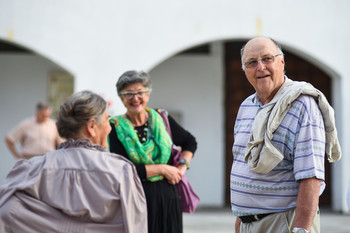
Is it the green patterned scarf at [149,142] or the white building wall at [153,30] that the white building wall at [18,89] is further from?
the green patterned scarf at [149,142]

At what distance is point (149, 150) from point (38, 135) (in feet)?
15.7

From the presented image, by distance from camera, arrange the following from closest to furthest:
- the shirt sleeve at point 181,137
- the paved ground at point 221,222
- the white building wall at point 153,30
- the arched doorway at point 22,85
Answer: the shirt sleeve at point 181,137 < the paved ground at point 221,222 < the white building wall at point 153,30 < the arched doorway at point 22,85

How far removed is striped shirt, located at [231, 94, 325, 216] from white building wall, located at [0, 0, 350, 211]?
6062mm

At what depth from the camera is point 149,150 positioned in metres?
3.89

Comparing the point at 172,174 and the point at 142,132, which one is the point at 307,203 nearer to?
the point at 172,174

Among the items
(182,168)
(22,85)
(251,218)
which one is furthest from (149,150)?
(22,85)

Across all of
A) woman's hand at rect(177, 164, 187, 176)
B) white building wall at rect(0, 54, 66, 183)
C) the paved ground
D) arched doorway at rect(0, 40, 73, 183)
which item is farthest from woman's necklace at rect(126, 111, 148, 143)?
white building wall at rect(0, 54, 66, 183)

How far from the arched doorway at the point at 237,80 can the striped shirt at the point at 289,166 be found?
783 centimetres

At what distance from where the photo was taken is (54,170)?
2535mm

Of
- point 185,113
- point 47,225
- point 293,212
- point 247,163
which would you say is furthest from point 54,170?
point 185,113

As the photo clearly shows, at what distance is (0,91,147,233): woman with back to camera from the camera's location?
246cm

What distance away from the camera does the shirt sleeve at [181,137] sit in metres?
4.20

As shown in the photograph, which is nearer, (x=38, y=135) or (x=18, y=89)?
(x=38, y=135)

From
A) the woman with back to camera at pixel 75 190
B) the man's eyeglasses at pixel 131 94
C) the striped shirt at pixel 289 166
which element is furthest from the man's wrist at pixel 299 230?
the man's eyeglasses at pixel 131 94
